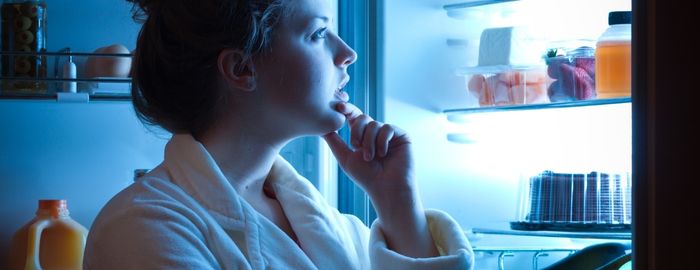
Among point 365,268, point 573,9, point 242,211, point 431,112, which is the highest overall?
point 573,9

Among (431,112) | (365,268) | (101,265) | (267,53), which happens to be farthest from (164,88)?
(431,112)

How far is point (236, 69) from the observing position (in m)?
1.38

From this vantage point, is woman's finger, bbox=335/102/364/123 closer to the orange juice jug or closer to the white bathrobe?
the white bathrobe

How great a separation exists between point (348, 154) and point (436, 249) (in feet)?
0.68

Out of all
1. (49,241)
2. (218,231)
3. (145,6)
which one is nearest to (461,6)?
(145,6)

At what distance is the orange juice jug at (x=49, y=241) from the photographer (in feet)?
6.49

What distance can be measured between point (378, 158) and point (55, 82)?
86 cm

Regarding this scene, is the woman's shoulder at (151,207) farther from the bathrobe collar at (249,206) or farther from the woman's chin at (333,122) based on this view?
the woman's chin at (333,122)

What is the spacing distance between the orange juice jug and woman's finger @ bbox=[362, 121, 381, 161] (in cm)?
83

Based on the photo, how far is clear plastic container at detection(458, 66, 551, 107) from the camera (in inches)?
72.6

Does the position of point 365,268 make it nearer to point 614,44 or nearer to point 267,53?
point 267,53

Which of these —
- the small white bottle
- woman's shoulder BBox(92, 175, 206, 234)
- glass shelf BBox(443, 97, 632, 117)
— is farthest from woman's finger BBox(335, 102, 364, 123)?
the small white bottle

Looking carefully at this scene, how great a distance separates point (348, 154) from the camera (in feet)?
5.06

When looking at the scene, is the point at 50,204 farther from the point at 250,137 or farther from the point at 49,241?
the point at 250,137
